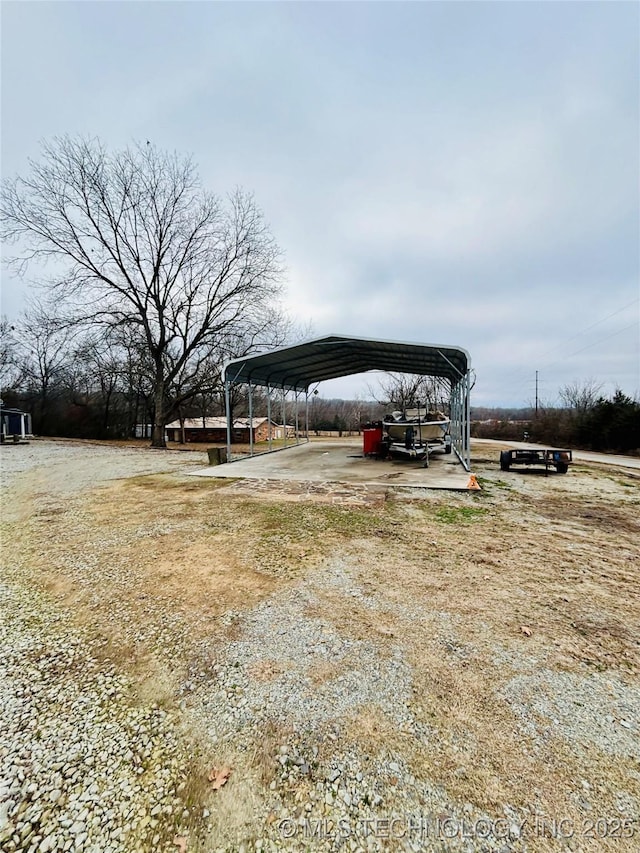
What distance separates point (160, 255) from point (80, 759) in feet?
67.3

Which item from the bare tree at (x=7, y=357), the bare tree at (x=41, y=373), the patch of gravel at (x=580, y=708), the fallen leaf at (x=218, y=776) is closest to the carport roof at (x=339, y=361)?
the patch of gravel at (x=580, y=708)

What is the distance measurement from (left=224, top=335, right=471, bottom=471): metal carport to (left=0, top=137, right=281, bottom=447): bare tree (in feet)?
16.4

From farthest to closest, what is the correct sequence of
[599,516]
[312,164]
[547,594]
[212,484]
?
[312,164], [212,484], [599,516], [547,594]

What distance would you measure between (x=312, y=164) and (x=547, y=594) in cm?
1408

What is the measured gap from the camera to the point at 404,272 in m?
17.4

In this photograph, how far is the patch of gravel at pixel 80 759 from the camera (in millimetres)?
1191

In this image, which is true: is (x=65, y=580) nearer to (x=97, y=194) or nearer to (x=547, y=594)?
(x=547, y=594)

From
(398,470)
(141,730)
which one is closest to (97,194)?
(398,470)

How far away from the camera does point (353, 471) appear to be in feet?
29.2

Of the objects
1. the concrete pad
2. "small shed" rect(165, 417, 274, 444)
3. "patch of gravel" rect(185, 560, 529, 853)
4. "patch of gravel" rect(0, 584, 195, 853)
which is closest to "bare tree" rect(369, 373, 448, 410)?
"small shed" rect(165, 417, 274, 444)

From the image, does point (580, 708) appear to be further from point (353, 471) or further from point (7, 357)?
point (7, 357)

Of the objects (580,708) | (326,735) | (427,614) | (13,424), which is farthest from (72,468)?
(13,424)

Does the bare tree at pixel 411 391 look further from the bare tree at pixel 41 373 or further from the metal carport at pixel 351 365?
the bare tree at pixel 41 373

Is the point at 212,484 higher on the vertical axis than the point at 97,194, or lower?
lower
